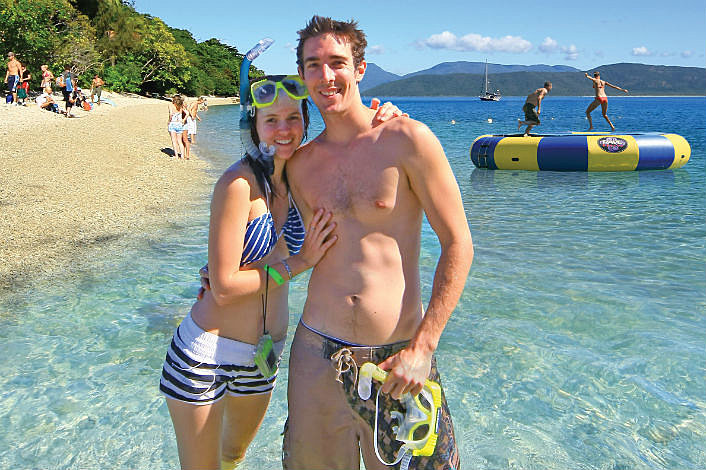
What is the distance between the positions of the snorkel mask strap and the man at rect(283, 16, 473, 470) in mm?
182

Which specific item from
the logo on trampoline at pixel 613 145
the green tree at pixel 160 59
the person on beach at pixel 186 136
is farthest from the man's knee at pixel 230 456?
the green tree at pixel 160 59

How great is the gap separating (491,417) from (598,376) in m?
1.19

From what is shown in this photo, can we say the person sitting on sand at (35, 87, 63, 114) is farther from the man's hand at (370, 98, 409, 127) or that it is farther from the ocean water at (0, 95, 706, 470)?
the man's hand at (370, 98, 409, 127)

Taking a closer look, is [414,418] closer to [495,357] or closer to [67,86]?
[495,357]

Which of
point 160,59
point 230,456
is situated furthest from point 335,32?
point 160,59

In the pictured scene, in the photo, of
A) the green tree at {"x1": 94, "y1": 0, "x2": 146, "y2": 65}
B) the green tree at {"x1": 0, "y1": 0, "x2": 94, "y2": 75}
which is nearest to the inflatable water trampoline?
the green tree at {"x1": 0, "y1": 0, "x2": 94, "y2": 75}

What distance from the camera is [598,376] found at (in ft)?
16.4

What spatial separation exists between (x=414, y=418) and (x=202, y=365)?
907 millimetres

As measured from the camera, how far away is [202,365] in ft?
8.25

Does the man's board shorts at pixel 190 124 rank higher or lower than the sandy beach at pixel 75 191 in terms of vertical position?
higher

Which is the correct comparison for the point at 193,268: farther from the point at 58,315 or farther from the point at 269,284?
the point at 269,284

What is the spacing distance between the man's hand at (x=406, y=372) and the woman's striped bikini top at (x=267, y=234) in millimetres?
702

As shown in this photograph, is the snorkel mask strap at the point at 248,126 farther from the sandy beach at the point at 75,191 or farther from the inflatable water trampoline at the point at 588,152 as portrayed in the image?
the inflatable water trampoline at the point at 588,152

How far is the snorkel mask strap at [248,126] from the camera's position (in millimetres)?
2475
